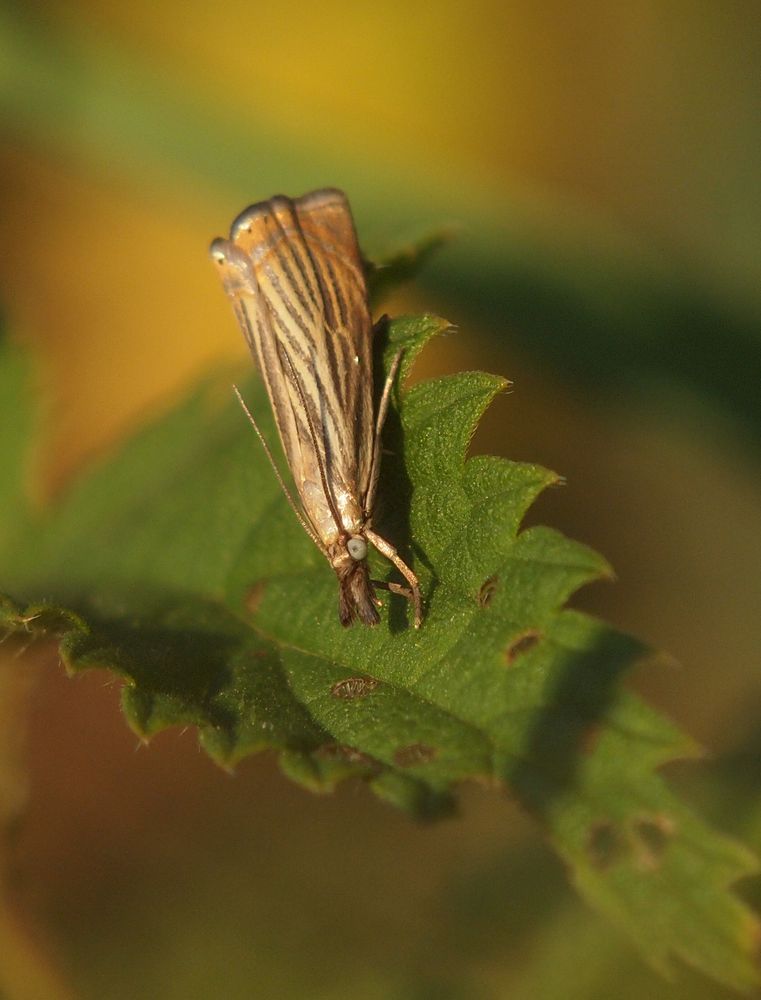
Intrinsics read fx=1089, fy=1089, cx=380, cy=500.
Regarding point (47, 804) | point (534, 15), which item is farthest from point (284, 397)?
point (534, 15)

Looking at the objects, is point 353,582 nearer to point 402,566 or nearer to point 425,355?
point 402,566

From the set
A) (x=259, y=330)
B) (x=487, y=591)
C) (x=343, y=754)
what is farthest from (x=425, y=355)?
(x=343, y=754)

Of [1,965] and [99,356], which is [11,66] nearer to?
[99,356]

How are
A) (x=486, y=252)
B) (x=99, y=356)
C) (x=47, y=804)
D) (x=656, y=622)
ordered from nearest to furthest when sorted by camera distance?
(x=47, y=804) < (x=486, y=252) < (x=656, y=622) < (x=99, y=356)

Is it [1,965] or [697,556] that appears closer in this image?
[1,965]

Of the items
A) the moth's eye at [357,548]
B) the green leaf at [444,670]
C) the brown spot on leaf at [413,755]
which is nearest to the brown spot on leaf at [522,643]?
the green leaf at [444,670]

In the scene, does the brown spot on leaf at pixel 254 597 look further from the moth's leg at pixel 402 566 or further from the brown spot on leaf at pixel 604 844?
the brown spot on leaf at pixel 604 844
